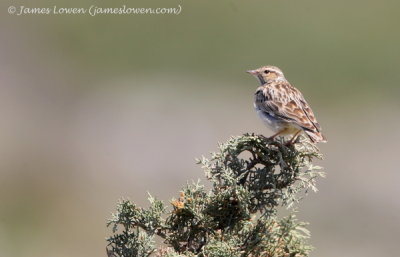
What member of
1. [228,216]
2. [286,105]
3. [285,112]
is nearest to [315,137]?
[285,112]

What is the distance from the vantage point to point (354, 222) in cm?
1311

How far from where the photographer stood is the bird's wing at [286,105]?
4.89 metres

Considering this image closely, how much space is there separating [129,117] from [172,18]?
3906mm

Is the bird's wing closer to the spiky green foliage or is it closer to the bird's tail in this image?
the bird's tail

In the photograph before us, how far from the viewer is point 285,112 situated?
5.01 meters

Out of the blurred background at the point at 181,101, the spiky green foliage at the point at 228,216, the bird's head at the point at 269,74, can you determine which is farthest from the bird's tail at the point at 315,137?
A: the blurred background at the point at 181,101

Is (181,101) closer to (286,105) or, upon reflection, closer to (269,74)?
(269,74)

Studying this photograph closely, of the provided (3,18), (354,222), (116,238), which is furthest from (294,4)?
(116,238)

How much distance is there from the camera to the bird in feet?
15.6

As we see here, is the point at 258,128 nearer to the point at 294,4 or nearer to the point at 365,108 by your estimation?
the point at 365,108

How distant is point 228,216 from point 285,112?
2138mm

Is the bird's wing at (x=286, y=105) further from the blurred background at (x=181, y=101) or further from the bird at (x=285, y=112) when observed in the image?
the blurred background at (x=181, y=101)

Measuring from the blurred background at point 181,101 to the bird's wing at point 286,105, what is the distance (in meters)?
6.23

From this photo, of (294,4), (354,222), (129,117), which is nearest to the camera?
(354,222)
